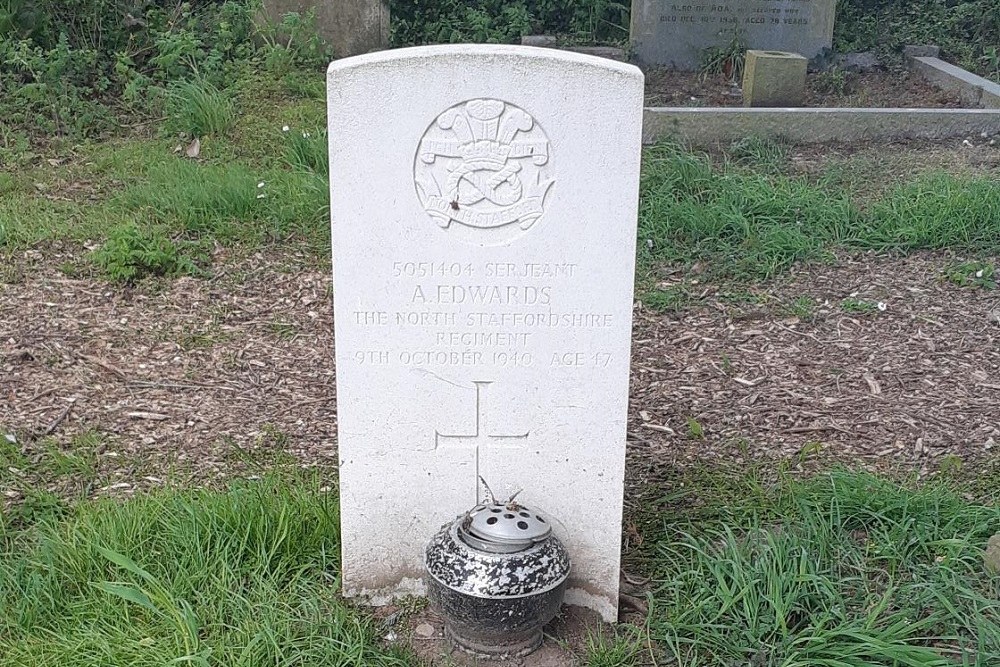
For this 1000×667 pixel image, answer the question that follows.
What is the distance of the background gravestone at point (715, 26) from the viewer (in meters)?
8.43

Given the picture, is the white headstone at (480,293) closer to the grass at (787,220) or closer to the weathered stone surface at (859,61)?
the grass at (787,220)

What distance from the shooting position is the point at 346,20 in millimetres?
7785

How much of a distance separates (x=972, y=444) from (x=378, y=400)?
2126 mm

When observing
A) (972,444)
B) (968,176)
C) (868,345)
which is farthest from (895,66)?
(972,444)

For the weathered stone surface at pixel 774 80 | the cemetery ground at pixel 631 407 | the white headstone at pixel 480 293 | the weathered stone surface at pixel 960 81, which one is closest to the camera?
the white headstone at pixel 480 293

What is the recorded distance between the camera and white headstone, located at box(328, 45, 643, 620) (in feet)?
8.07

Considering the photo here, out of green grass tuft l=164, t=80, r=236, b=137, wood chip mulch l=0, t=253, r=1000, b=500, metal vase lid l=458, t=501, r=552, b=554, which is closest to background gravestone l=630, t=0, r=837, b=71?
green grass tuft l=164, t=80, r=236, b=137

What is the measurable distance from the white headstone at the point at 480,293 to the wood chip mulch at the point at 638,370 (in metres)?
0.88

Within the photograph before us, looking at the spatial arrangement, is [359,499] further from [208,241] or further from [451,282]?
[208,241]

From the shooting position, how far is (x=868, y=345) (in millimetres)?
4480

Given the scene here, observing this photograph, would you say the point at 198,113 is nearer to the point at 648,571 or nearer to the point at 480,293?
the point at 480,293

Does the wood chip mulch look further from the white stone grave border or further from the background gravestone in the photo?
the background gravestone

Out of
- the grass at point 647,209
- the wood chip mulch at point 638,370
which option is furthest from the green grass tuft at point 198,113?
the wood chip mulch at point 638,370

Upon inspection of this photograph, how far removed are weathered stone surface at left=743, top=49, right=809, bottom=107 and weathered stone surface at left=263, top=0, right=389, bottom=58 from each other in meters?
2.61
